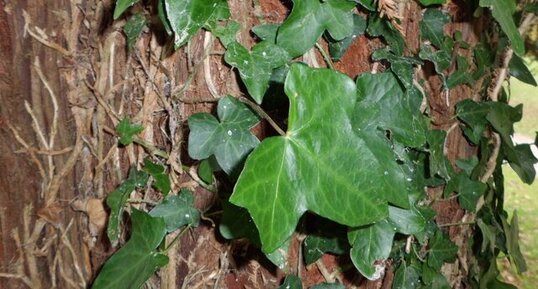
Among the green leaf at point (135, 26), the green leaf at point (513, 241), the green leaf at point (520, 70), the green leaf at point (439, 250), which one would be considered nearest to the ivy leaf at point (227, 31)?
the green leaf at point (135, 26)

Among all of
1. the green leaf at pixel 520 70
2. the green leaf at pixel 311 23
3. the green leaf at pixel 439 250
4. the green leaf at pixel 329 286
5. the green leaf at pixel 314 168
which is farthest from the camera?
the green leaf at pixel 520 70

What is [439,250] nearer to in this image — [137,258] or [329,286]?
[329,286]

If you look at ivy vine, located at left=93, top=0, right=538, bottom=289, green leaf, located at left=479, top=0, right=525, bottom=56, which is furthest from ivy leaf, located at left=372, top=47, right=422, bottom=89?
green leaf, located at left=479, top=0, right=525, bottom=56

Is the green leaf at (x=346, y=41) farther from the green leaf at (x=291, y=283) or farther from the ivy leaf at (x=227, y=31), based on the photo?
the green leaf at (x=291, y=283)

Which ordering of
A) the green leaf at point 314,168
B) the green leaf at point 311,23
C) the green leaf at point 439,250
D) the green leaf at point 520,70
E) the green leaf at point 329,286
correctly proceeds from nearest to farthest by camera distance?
the green leaf at point 314,168, the green leaf at point 311,23, the green leaf at point 329,286, the green leaf at point 439,250, the green leaf at point 520,70

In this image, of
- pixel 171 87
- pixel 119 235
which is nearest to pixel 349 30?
pixel 171 87

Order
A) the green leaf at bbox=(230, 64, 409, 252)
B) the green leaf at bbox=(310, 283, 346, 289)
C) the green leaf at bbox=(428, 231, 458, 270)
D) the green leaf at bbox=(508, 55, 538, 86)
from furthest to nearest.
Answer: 1. the green leaf at bbox=(508, 55, 538, 86)
2. the green leaf at bbox=(428, 231, 458, 270)
3. the green leaf at bbox=(310, 283, 346, 289)
4. the green leaf at bbox=(230, 64, 409, 252)

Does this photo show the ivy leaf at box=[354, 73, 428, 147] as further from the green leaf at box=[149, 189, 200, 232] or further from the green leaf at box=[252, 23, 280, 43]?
the green leaf at box=[149, 189, 200, 232]

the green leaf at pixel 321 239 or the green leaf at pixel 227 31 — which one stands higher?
the green leaf at pixel 227 31

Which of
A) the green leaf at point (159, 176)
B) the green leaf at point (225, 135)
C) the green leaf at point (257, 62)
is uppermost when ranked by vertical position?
the green leaf at point (257, 62)

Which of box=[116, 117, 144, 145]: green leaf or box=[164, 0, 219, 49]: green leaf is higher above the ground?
box=[164, 0, 219, 49]: green leaf
